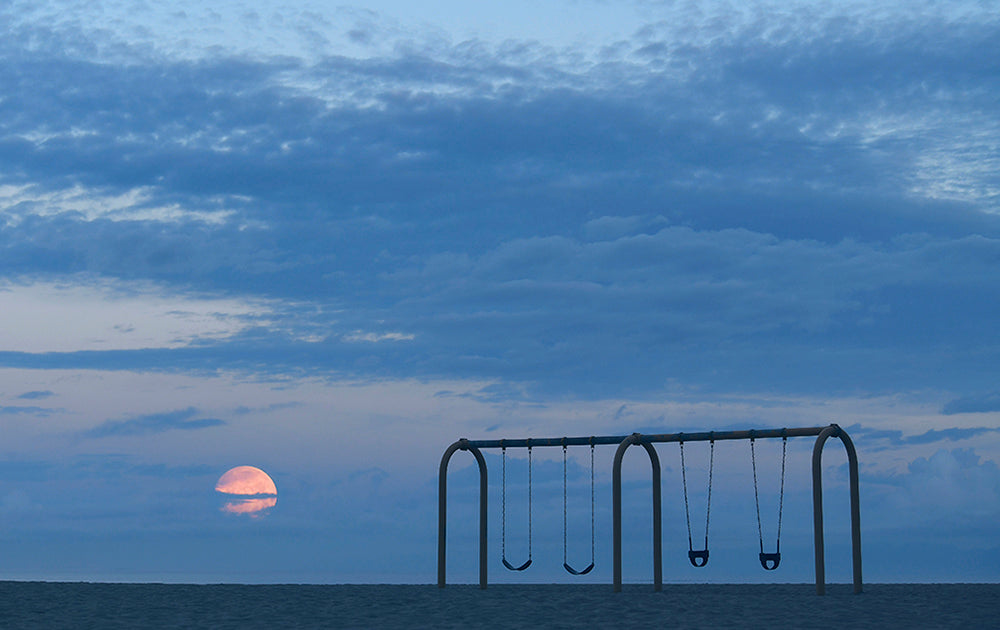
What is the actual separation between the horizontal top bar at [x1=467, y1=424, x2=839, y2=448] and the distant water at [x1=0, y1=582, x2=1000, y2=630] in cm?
270

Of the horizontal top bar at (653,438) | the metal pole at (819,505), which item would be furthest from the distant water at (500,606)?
the horizontal top bar at (653,438)

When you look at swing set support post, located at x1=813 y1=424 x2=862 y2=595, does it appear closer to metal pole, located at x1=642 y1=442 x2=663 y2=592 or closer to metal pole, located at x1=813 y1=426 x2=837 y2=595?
metal pole, located at x1=813 y1=426 x2=837 y2=595

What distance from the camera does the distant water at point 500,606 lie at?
1669 centimetres

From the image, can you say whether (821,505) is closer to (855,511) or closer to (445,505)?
(855,511)

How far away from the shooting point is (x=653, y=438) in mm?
21438

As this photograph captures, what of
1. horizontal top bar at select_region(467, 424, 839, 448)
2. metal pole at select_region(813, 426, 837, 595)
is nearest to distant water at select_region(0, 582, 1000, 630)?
metal pole at select_region(813, 426, 837, 595)

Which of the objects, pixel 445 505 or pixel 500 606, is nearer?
pixel 500 606

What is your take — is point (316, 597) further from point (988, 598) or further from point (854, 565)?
point (988, 598)

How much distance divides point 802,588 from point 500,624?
8157 mm

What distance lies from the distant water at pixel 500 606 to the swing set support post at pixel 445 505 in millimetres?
434

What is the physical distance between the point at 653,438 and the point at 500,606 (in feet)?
14.3

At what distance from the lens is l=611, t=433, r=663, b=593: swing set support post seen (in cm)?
2144

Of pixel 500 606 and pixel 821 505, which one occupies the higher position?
pixel 821 505

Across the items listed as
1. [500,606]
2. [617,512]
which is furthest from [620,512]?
[500,606]
